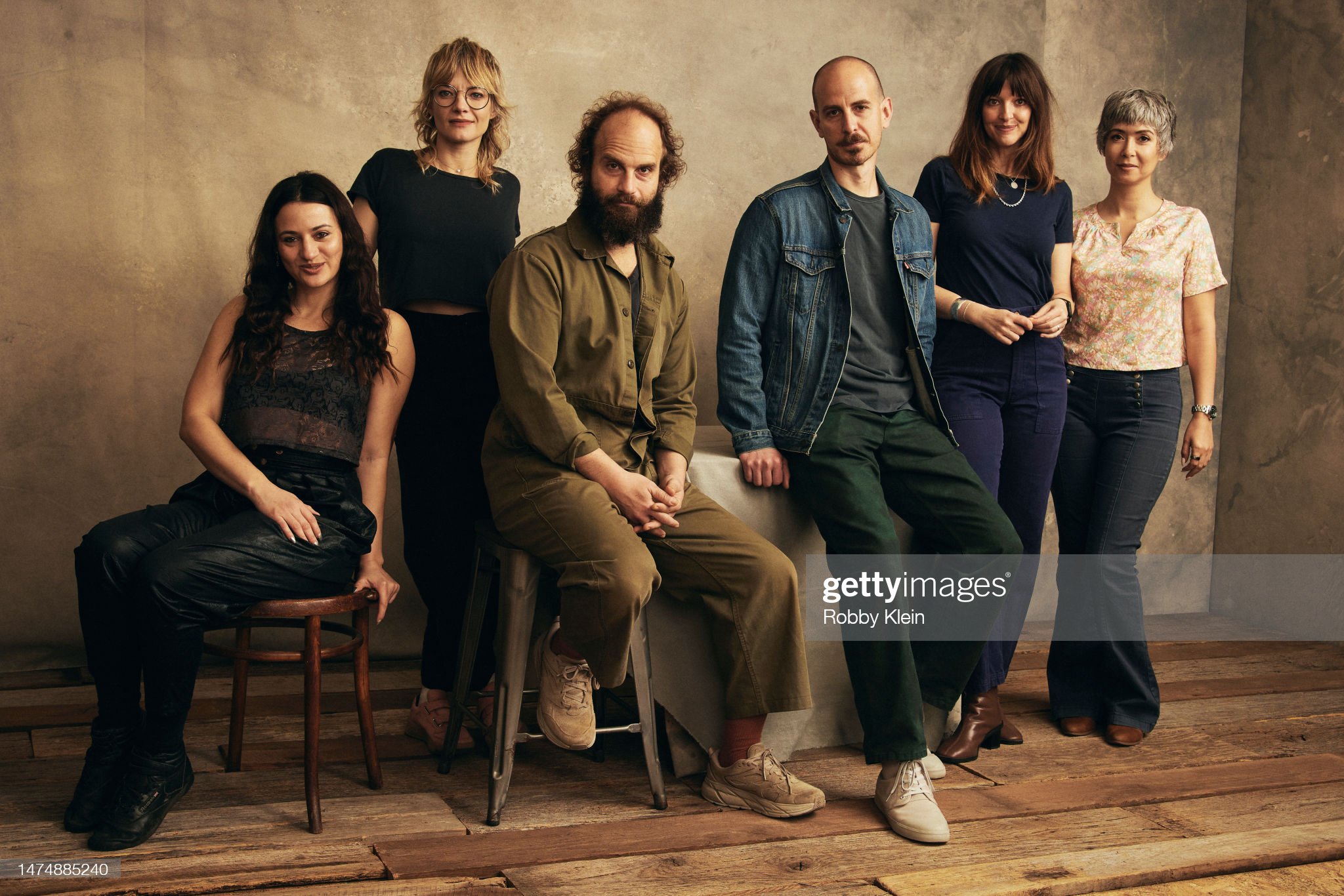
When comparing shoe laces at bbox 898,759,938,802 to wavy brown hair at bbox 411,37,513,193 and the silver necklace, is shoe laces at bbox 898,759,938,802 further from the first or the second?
wavy brown hair at bbox 411,37,513,193

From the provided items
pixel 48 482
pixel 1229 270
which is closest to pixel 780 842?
pixel 48 482

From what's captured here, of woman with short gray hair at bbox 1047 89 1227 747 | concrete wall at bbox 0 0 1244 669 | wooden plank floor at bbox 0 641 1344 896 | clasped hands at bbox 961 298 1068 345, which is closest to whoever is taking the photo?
wooden plank floor at bbox 0 641 1344 896

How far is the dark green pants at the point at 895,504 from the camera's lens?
8.84ft

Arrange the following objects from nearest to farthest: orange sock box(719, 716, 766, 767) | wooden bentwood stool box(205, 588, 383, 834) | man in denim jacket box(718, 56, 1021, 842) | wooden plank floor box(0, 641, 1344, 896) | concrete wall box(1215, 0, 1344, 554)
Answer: wooden plank floor box(0, 641, 1344, 896)
wooden bentwood stool box(205, 588, 383, 834)
orange sock box(719, 716, 766, 767)
man in denim jacket box(718, 56, 1021, 842)
concrete wall box(1215, 0, 1344, 554)

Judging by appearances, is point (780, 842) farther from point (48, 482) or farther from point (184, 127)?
point (184, 127)

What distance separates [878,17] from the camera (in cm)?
426

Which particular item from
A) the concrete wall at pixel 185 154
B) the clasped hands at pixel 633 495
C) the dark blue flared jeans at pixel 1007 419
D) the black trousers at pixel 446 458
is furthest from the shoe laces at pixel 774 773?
the concrete wall at pixel 185 154

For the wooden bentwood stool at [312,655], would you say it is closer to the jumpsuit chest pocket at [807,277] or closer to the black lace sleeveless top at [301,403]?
the black lace sleeveless top at [301,403]

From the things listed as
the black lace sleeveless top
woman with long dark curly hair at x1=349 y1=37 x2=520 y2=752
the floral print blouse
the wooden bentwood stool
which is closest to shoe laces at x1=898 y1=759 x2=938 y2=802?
woman with long dark curly hair at x1=349 y1=37 x2=520 y2=752

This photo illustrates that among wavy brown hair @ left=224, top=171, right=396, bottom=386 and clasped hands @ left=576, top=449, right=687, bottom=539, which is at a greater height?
wavy brown hair @ left=224, top=171, right=396, bottom=386

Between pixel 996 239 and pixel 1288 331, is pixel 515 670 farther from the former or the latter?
pixel 1288 331

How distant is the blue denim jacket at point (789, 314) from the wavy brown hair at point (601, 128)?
0.81 feet

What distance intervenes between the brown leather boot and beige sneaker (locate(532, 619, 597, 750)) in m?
1.06

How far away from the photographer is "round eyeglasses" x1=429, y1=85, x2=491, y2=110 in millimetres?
2855
